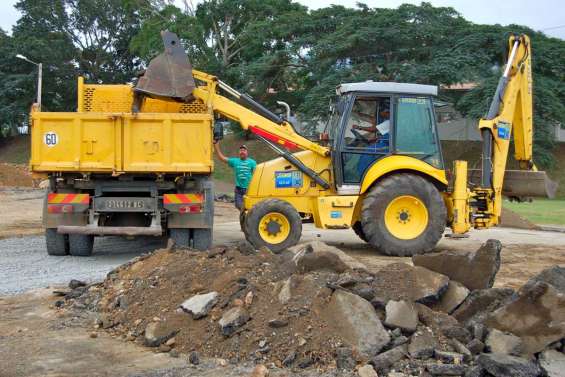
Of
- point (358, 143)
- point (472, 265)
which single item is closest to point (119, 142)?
point (358, 143)

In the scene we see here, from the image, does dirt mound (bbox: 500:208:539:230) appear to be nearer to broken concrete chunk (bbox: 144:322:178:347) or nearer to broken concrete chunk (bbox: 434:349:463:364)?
broken concrete chunk (bbox: 434:349:463:364)

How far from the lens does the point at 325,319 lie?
5.75 m

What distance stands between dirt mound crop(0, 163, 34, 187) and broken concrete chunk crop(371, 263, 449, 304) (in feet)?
88.0

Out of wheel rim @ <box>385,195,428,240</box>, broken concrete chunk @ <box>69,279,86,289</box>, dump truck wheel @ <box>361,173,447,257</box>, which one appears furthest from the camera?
wheel rim @ <box>385,195,428,240</box>

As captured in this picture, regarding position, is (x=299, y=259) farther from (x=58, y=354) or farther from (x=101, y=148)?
(x=101, y=148)

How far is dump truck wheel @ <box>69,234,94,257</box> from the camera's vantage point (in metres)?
10.7

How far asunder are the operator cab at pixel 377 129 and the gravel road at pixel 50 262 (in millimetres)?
3738

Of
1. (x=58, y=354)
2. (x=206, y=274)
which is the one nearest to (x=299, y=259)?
(x=206, y=274)

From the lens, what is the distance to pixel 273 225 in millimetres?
10969

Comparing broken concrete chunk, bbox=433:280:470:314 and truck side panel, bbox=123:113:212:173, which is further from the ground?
truck side panel, bbox=123:113:212:173

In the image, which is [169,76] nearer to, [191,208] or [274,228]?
[191,208]

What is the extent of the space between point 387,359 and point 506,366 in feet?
2.90

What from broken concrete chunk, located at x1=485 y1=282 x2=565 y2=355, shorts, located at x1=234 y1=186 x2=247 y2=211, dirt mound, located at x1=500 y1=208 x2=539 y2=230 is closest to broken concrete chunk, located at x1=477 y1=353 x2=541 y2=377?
broken concrete chunk, located at x1=485 y1=282 x2=565 y2=355

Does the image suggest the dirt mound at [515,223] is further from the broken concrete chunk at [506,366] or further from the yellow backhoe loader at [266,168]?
the broken concrete chunk at [506,366]
